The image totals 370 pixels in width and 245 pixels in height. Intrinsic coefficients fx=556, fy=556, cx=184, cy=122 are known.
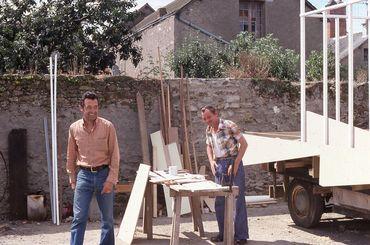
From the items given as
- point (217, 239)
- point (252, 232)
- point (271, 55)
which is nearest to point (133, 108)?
point (252, 232)

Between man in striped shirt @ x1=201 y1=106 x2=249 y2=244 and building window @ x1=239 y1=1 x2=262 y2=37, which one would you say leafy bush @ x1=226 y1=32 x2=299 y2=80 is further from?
man in striped shirt @ x1=201 y1=106 x2=249 y2=244

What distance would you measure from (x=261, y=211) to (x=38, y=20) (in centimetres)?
757

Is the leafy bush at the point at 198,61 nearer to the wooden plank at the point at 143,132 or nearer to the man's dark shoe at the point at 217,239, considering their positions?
the wooden plank at the point at 143,132

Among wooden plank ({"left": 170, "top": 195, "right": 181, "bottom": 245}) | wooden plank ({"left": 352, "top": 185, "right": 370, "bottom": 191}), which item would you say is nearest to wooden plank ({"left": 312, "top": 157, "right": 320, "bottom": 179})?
wooden plank ({"left": 352, "top": 185, "right": 370, "bottom": 191})

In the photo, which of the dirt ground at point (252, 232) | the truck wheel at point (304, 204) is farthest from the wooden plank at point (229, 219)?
the truck wheel at point (304, 204)

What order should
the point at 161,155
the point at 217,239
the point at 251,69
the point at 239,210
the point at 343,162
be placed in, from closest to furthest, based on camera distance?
the point at 343,162
the point at 239,210
the point at 217,239
the point at 161,155
the point at 251,69

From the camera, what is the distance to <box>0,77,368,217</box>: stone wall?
8797 millimetres

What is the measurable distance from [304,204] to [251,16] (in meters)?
13.3

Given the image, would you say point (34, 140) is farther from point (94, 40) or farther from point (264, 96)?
point (94, 40)

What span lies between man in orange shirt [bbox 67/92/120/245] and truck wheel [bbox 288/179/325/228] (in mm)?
3062

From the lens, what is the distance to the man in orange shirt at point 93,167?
5.67 m

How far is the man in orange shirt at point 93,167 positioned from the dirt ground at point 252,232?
1.50 m

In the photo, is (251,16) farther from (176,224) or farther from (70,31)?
(176,224)

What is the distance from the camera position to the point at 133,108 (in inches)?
368
